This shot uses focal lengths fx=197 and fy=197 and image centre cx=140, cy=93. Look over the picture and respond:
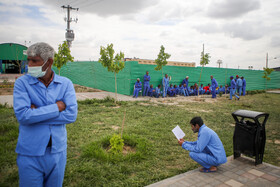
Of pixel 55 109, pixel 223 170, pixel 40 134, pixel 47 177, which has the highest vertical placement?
pixel 55 109

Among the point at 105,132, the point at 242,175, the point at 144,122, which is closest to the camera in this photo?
the point at 242,175

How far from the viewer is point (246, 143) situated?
405cm

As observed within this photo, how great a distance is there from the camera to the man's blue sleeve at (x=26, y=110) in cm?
175

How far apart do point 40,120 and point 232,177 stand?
3271 mm

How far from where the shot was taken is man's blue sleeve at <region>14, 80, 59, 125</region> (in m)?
1.75

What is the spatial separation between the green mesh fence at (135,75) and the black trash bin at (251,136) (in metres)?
11.5

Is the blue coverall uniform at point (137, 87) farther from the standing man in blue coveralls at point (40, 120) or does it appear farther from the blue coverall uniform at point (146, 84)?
the standing man in blue coveralls at point (40, 120)

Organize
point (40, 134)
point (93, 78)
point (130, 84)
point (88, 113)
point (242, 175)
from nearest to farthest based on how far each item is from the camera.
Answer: point (40, 134) < point (242, 175) < point (88, 113) < point (130, 84) < point (93, 78)

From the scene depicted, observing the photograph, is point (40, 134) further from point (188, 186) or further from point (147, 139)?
point (147, 139)

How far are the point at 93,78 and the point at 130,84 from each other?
277 inches

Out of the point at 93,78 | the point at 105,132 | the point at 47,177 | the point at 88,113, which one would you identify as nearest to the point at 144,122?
the point at 105,132

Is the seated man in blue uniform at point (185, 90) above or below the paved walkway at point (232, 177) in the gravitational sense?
above

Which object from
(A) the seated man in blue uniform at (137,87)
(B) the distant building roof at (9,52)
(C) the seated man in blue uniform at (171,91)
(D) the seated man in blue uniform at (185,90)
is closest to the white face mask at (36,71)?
(A) the seated man in blue uniform at (137,87)

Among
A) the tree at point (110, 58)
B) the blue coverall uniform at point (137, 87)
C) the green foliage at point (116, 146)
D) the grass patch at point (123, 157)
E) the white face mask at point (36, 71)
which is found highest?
the tree at point (110, 58)
